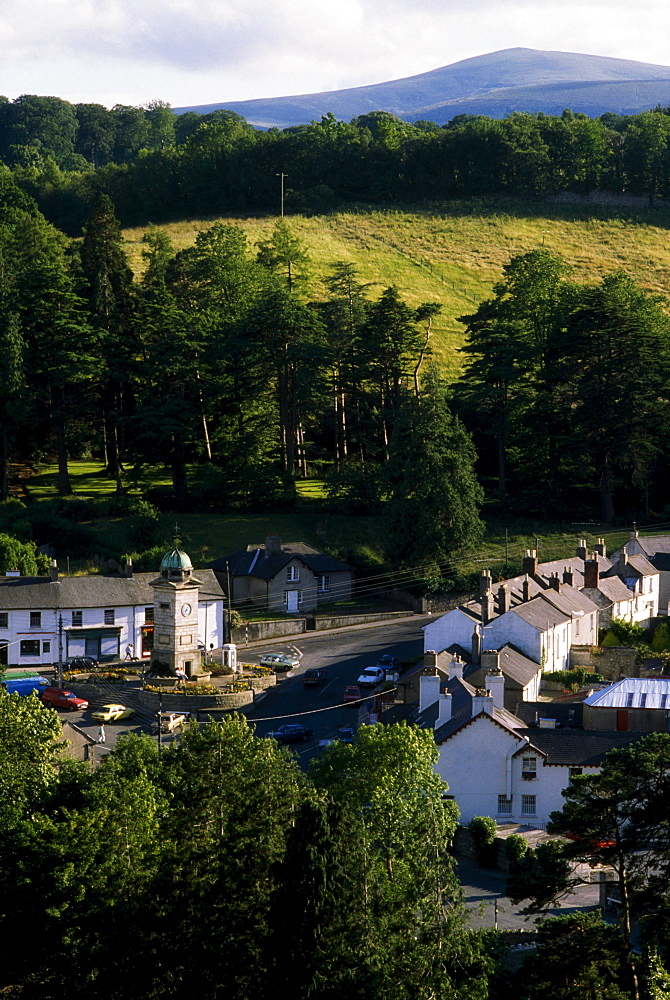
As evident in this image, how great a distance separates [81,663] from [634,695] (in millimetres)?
27822

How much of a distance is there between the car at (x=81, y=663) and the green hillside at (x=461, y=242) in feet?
188

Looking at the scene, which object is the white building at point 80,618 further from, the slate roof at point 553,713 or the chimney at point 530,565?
the slate roof at point 553,713

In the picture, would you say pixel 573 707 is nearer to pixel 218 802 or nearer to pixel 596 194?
pixel 218 802

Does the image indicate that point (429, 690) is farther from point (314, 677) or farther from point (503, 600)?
point (503, 600)

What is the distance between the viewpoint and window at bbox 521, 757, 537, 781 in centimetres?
4712

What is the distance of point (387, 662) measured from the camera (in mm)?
63406

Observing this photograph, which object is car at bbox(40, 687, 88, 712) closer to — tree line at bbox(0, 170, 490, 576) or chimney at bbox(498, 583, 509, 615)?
chimney at bbox(498, 583, 509, 615)

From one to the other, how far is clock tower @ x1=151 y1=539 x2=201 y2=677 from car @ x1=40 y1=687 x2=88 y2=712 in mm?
5566

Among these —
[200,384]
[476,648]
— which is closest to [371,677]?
[476,648]

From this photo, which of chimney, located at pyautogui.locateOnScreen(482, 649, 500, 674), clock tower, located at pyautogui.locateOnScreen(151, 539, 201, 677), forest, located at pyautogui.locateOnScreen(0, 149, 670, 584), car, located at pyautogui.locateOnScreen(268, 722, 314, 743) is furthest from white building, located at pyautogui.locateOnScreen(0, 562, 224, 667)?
chimney, located at pyautogui.locateOnScreen(482, 649, 500, 674)

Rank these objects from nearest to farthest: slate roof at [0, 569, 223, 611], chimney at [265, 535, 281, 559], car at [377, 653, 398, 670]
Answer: car at [377, 653, 398, 670], slate roof at [0, 569, 223, 611], chimney at [265, 535, 281, 559]

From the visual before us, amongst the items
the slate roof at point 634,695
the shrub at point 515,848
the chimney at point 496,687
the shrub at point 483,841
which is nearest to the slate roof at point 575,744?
the chimney at point 496,687

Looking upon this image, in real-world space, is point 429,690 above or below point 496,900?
above

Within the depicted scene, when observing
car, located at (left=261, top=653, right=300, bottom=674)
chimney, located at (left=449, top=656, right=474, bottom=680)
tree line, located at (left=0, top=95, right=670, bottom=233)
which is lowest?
car, located at (left=261, top=653, right=300, bottom=674)
